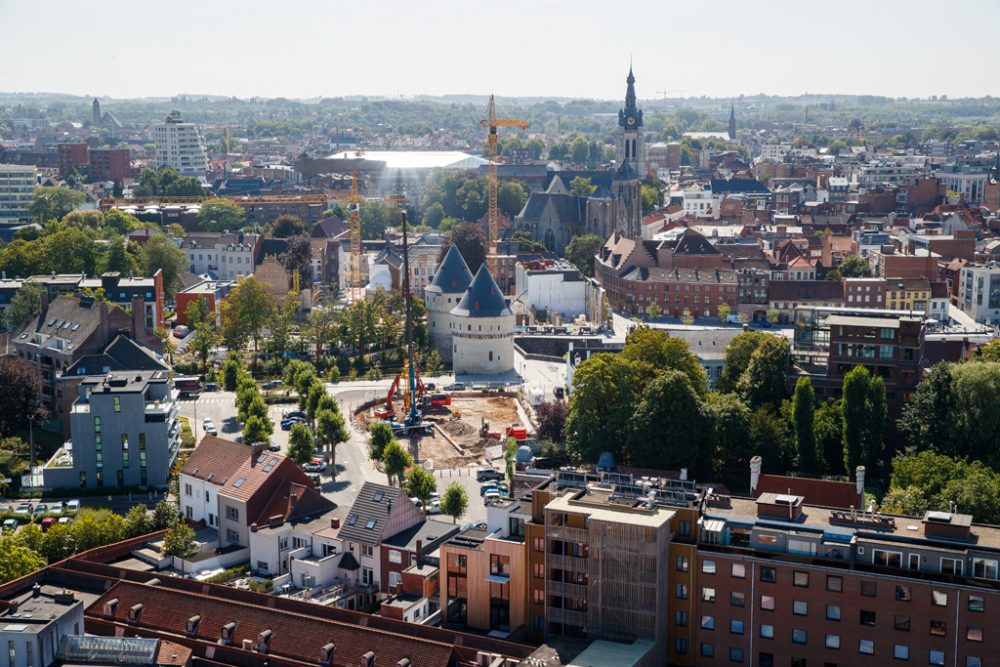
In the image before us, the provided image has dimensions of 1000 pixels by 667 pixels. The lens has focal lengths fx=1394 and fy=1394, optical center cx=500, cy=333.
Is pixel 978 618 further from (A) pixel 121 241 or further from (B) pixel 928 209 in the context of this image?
(B) pixel 928 209

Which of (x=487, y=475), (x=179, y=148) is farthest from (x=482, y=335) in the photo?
(x=179, y=148)

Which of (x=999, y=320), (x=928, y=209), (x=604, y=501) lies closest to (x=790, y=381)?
(x=604, y=501)

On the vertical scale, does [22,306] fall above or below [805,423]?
above

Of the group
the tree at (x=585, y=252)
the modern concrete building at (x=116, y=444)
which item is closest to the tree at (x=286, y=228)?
the tree at (x=585, y=252)

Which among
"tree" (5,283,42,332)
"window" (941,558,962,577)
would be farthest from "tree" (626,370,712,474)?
"tree" (5,283,42,332)

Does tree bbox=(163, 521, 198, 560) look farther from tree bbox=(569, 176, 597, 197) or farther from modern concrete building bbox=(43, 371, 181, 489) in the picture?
tree bbox=(569, 176, 597, 197)

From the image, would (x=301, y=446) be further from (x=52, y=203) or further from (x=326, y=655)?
(x=52, y=203)
